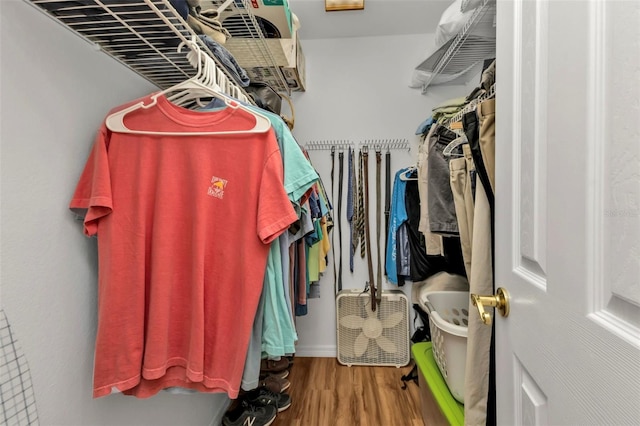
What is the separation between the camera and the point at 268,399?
61.5 inches

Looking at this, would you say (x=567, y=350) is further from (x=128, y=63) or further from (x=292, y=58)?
(x=292, y=58)

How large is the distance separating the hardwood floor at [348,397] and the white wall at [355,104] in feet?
0.77

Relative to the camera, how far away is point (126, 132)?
81 cm

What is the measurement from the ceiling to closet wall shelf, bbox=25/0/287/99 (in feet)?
4.10

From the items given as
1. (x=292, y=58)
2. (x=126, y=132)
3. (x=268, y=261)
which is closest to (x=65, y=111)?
(x=126, y=132)

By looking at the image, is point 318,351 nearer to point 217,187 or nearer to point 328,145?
point 328,145

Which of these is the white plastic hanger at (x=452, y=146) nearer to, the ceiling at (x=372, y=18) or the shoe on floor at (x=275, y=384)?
the ceiling at (x=372, y=18)

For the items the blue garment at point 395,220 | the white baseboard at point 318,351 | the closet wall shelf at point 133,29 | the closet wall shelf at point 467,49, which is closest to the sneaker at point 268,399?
the white baseboard at point 318,351

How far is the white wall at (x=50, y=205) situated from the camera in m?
0.63

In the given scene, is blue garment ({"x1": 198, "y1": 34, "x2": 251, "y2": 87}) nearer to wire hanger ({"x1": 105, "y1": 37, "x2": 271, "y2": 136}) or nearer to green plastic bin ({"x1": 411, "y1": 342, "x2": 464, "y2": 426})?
wire hanger ({"x1": 105, "y1": 37, "x2": 271, "y2": 136})

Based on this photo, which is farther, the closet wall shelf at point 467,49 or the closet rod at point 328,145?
the closet rod at point 328,145

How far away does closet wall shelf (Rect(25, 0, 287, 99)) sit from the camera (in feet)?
2.21

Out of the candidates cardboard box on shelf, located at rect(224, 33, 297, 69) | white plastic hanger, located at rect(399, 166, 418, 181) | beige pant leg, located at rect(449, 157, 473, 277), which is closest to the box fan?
white plastic hanger, located at rect(399, 166, 418, 181)

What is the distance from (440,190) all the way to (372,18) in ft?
4.64
